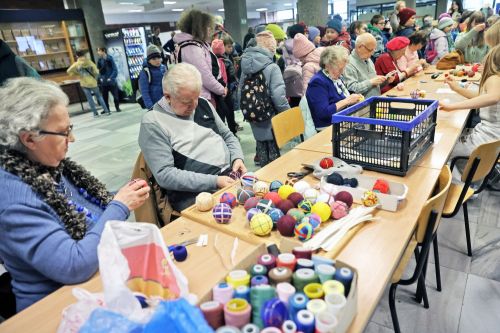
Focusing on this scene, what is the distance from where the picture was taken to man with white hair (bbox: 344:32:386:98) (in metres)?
3.40

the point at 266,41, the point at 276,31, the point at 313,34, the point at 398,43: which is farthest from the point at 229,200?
the point at 313,34

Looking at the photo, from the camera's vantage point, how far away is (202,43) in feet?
10.7

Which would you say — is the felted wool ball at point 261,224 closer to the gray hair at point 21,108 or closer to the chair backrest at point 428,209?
the chair backrest at point 428,209

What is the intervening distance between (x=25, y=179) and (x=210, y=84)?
251 cm

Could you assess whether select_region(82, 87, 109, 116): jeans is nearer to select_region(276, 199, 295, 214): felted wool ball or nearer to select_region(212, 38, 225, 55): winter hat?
select_region(212, 38, 225, 55): winter hat

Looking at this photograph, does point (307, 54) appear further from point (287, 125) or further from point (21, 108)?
point (21, 108)

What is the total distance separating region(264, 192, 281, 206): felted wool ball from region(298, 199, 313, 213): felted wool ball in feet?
0.30

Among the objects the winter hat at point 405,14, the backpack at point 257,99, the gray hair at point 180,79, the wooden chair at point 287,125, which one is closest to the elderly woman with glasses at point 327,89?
the wooden chair at point 287,125

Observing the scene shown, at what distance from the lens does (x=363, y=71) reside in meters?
3.59

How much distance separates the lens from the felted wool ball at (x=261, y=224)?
4.00 feet

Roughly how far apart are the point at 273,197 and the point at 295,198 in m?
0.09

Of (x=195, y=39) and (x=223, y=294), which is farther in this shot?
(x=195, y=39)

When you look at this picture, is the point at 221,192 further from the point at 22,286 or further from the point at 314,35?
the point at 314,35

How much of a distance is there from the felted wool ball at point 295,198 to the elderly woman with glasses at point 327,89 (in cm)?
158
